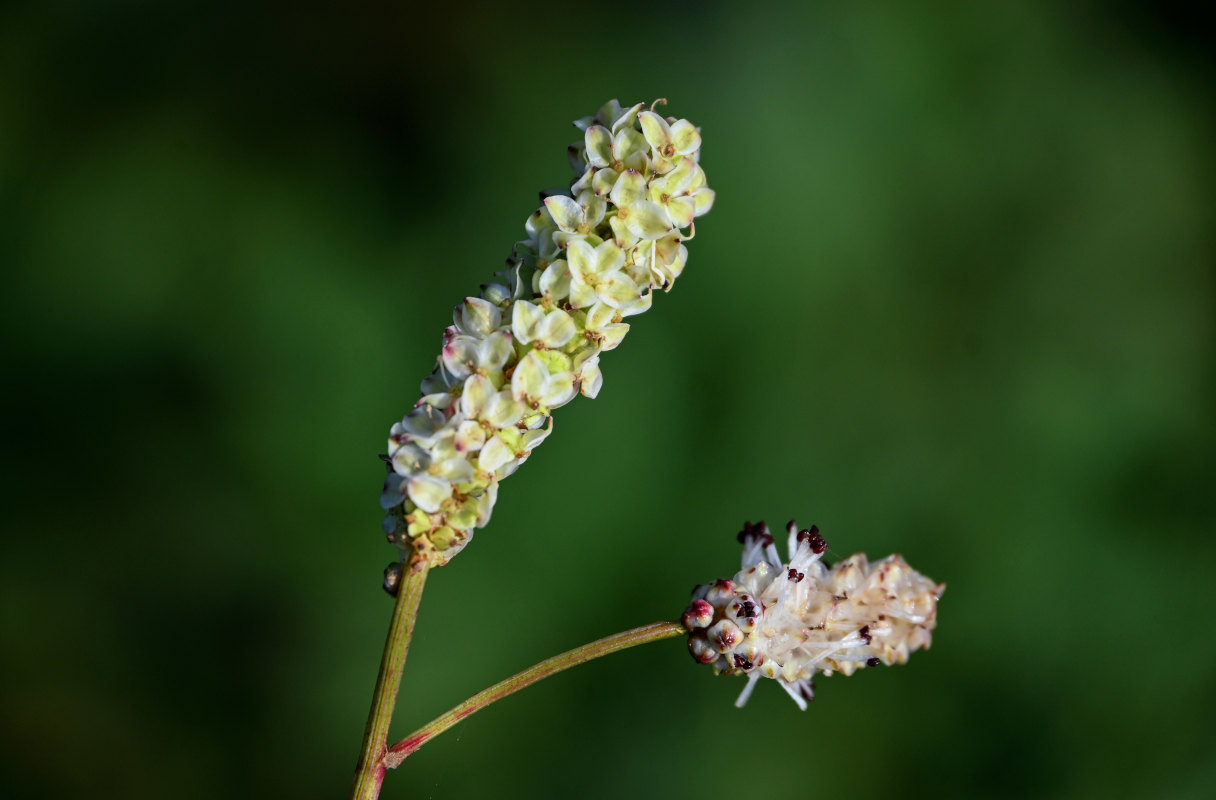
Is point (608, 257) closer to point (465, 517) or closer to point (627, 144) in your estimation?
point (627, 144)

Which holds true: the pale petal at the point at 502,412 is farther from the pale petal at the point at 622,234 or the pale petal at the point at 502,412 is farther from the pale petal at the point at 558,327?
the pale petal at the point at 622,234

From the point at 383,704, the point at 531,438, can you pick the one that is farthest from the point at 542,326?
the point at 383,704

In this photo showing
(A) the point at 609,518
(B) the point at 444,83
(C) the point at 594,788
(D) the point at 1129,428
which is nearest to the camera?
(C) the point at 594,788

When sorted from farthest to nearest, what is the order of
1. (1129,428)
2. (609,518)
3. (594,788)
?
(1129,428) < (609,518) < (594,788)

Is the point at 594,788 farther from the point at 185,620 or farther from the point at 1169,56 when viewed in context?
the point at 1169,56

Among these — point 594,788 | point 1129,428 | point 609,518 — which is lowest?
point 594,788

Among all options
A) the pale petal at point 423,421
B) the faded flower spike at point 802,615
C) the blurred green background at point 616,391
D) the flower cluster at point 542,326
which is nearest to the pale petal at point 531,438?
the flower cluster at point 542,326

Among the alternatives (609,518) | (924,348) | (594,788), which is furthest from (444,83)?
(594,788)

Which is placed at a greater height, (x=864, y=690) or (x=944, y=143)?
(x=944, y=143)
